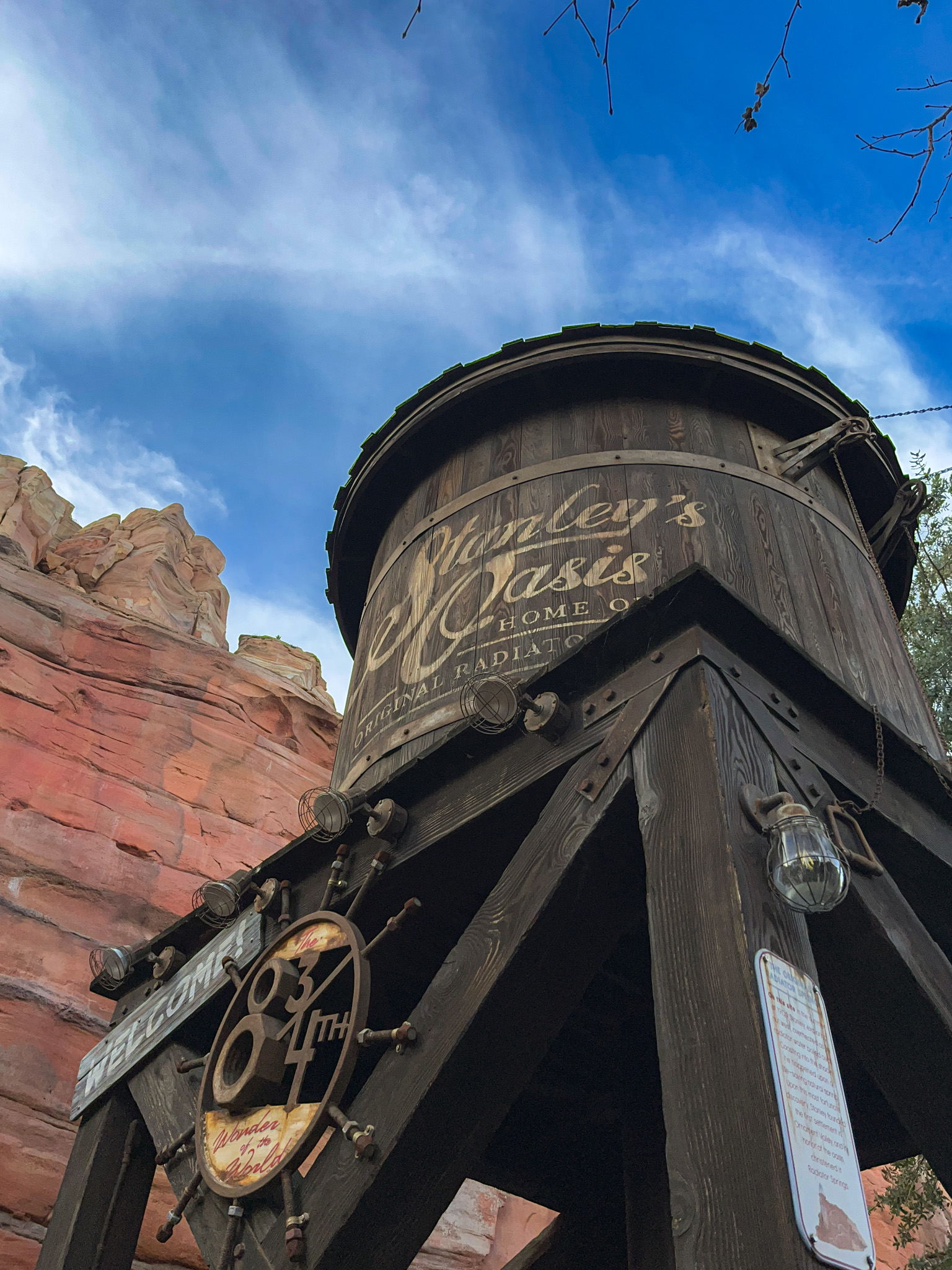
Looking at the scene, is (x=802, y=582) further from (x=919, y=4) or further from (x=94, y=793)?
(x=94, y=793)

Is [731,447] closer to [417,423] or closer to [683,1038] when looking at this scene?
[417,423]

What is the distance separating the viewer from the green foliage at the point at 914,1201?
24.0 ft

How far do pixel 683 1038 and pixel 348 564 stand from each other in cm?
422

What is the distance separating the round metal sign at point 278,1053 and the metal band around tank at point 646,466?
2.10m

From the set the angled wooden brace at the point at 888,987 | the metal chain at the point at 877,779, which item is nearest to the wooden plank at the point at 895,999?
the angled wooden brace at the point at 888,987

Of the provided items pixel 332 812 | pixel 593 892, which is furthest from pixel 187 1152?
pixel 593 892

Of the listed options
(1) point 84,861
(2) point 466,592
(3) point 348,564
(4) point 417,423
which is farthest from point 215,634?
(2) point 466,592

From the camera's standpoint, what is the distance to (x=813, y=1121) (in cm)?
187

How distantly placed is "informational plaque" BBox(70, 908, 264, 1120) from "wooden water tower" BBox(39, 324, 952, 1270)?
0.06 feet

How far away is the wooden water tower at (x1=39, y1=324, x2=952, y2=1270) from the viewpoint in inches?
82.1

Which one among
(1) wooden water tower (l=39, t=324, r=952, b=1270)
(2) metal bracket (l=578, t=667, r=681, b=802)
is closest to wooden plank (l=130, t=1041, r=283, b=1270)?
(1) wooden water tower (l=39, t=324, r=952, b=1270)

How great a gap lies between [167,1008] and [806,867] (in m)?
2.73

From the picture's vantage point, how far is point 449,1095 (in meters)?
2.44

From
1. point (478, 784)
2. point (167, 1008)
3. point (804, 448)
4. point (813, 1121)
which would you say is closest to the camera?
point (813, 1121)
